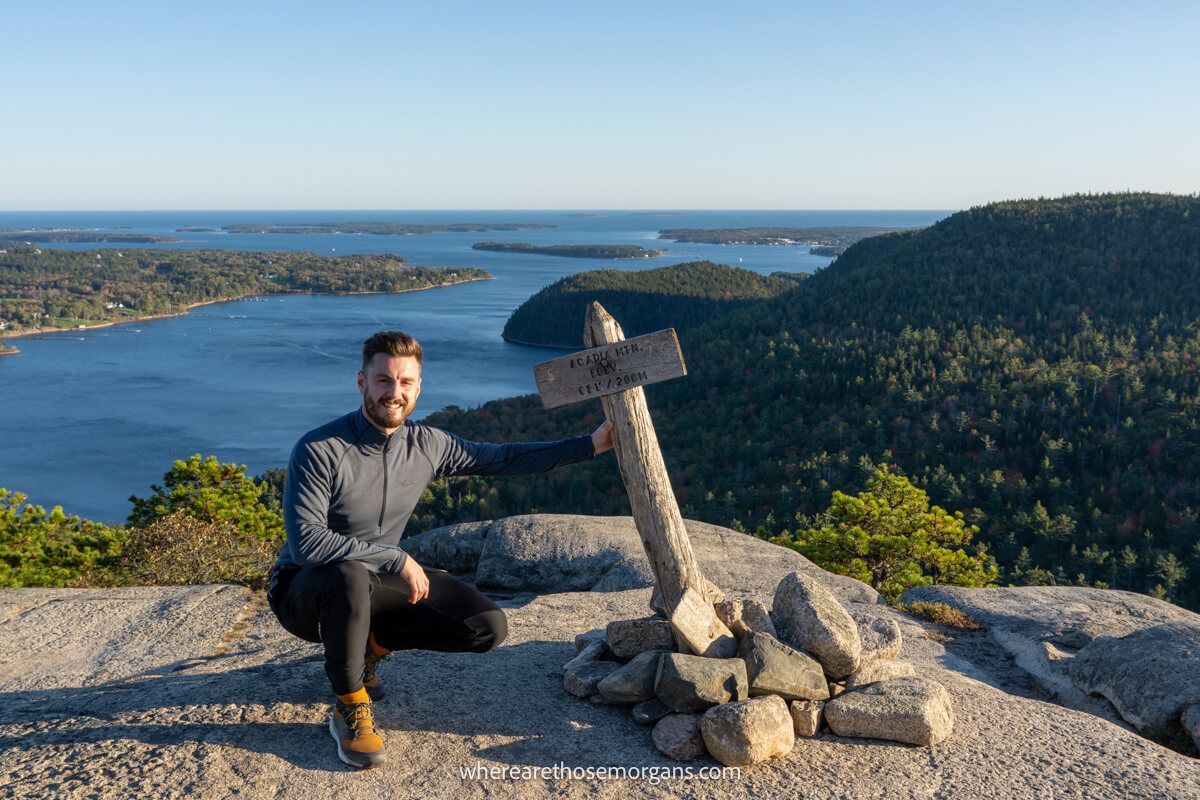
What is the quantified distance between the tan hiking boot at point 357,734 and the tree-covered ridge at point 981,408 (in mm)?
21481

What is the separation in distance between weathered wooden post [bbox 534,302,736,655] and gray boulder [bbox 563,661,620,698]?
684 millimetres

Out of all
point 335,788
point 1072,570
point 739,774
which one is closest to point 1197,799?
point 739,774

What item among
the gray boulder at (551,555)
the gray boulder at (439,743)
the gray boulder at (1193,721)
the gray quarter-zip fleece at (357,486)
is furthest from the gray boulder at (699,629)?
the gray boulder at (551,555)

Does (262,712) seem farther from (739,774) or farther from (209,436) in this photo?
(209,436)

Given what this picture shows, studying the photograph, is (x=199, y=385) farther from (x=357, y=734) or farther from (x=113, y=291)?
(x=357, y=734)

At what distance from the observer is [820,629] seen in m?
6.27

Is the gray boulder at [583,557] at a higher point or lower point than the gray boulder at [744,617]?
lower

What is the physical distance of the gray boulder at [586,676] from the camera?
20.9ft

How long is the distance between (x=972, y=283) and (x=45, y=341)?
446 feet

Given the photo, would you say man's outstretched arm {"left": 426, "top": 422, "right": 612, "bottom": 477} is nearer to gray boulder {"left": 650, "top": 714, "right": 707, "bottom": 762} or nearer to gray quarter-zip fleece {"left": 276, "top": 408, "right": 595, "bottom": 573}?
gray quarter-zip fleece {"left": 276, "top": 408, "right": 595, "bottom": 573}

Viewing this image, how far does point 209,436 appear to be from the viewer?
75.9 m

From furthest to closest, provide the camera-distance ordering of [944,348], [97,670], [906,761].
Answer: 1. [944,348]
2. [97,670]
3. [906,761]

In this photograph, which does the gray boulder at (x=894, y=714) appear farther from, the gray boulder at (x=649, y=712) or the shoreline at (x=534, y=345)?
the shoreline at (x=534, y=345)

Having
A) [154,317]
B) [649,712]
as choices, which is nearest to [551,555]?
[649,712]
